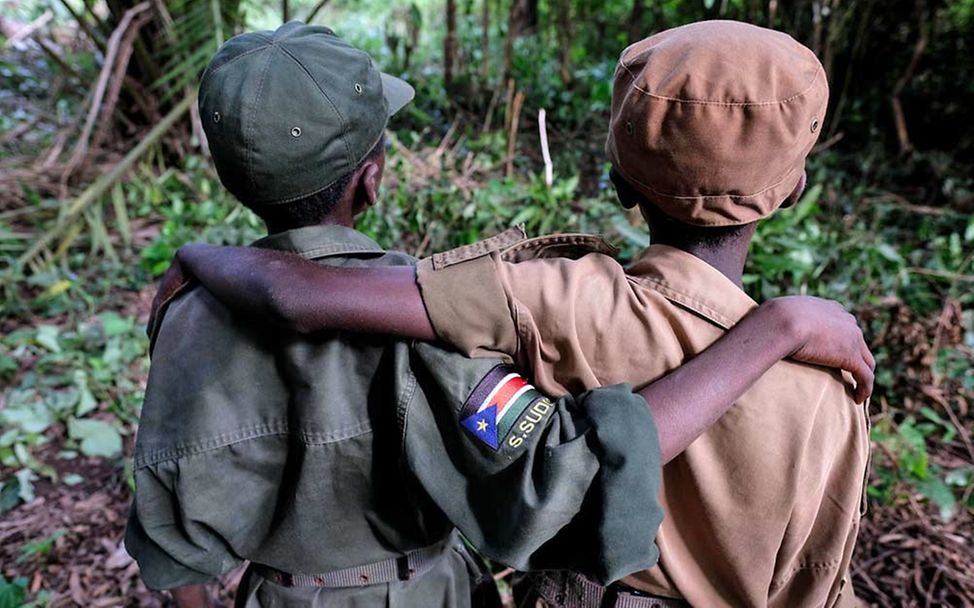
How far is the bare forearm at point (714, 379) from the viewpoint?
1.05m

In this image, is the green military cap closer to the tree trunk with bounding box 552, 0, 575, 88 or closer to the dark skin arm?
the dark skin arm

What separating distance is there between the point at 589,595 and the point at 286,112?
37.4 inches

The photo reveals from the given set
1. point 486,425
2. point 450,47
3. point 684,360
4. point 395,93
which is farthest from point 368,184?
point 450,47

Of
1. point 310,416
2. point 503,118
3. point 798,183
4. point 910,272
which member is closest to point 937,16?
point 910,272

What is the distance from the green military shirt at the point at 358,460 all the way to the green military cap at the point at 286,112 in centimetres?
11

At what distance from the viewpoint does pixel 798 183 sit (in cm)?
123

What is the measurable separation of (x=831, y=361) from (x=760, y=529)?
0.93 feet

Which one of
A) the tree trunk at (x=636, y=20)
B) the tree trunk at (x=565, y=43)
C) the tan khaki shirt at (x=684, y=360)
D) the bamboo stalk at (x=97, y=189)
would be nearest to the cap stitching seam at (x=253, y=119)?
the tan khaki shirt at (x=684, y=360)

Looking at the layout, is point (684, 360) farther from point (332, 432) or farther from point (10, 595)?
point (10, 595)

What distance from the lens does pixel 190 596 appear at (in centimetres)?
140

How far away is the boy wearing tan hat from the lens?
1069mm

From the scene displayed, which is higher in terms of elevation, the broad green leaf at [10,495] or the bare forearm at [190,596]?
the bare forearm at [190,596]

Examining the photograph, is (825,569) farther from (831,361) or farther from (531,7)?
(531,7)

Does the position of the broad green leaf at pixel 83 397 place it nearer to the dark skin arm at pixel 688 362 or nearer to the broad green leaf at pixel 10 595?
the broad green leaf at pixel 10 595
